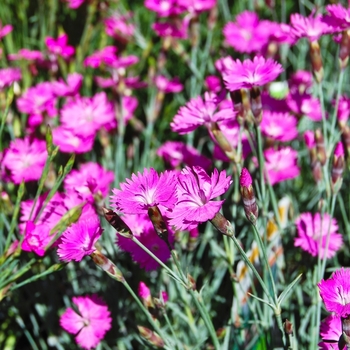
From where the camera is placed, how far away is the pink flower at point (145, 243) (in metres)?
1.02

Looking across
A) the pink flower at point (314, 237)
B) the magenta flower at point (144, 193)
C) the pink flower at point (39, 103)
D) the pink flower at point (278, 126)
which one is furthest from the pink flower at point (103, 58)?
the magenta flower at point (144, 193)

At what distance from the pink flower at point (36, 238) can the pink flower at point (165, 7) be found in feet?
2.90

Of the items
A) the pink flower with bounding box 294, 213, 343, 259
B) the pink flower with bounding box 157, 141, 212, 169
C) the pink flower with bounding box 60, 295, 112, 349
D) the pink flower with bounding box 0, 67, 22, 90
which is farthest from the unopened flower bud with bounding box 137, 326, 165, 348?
the pink flower with bounding box 0, 67, 22, 90

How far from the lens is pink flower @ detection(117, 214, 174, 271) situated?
1.02 m

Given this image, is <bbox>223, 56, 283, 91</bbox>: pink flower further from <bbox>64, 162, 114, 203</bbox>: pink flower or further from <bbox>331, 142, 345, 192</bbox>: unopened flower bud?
<bbox>64, 162, 114, 203</bbox>: pink flower

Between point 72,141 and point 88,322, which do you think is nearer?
point 88,322

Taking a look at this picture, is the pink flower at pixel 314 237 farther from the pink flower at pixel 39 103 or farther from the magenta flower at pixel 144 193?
the pink flower at pixel 39 103

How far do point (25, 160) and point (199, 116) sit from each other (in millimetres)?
448

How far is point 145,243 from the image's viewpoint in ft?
3.49

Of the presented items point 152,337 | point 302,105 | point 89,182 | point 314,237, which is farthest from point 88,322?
point 302,105

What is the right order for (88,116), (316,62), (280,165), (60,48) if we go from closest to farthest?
(316,62)
(280,165)
(88,116)
(60,48)

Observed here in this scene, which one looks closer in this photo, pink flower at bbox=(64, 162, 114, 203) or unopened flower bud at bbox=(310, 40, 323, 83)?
pink flower at bbox=(64, 162, 114, 203)

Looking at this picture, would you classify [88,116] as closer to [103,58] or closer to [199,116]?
[103,58]

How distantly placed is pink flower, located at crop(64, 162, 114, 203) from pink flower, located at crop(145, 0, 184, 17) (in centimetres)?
64
